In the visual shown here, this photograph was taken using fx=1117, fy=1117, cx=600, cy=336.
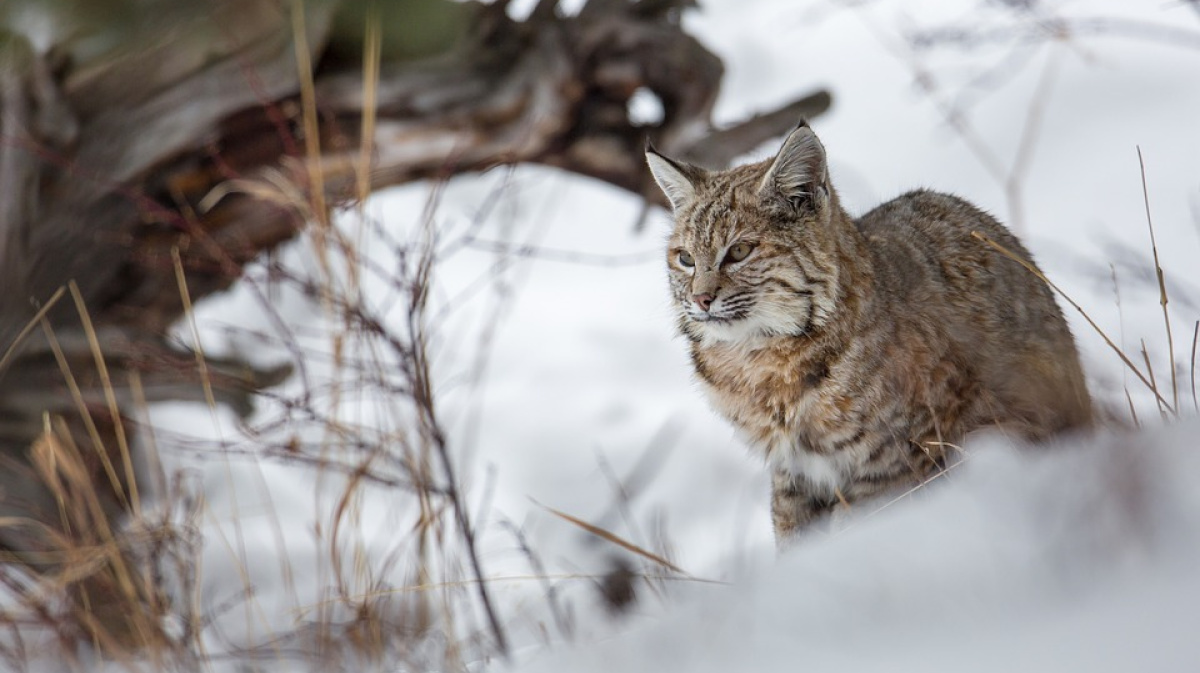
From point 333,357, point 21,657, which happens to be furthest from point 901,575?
point 21,657

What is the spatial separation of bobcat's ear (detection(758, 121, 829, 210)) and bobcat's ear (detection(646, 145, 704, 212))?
210 millimetres

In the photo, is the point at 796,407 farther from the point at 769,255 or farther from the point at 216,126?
the point at 216,126

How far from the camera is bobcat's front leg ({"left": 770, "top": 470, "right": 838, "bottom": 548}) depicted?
2494mm

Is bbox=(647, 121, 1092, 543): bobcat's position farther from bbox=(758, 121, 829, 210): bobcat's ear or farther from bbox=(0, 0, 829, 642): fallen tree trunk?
bbox=(0, 0, 829, 642): fallen tree trunk

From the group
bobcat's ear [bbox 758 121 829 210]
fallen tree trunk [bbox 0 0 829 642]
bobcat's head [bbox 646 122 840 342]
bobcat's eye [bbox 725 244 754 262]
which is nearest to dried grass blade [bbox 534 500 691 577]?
bobcat's head [bbox 646 122 840 342]

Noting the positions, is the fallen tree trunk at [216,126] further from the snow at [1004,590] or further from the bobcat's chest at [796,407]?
the snow at [1004,590]

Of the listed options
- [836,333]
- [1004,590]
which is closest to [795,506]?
[836,333]

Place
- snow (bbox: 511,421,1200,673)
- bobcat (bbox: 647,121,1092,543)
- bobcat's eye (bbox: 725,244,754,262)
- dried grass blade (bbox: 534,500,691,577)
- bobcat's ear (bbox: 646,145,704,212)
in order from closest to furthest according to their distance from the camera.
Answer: snow (bbox: 511,421,1200,673) < dried grass blade (bbox: 534,500,691,577) < bobcat (bbox: 647,121,1092,543) < bobcat's eye (bbox: 725,244,754,262) < bobcat's ear (bbox: 646,145,704,212)

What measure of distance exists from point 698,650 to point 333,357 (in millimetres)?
1516

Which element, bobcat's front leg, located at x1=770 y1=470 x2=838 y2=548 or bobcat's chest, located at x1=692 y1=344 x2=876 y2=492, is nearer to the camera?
bobcat's chest, located at x1=692 y1=344 x2=876 y2=492

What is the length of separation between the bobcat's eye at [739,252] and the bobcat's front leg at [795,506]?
0.49 meters

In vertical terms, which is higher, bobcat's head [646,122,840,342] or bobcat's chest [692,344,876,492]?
bobcat's head [646,122,840,342]

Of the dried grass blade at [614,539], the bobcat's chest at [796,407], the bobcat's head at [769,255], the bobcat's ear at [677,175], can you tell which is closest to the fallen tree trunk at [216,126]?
the bobcat's ear at [677,175]

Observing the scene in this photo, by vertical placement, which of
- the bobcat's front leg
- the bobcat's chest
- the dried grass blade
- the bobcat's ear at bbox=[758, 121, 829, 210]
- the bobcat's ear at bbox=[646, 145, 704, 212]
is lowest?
the dried grass blade
